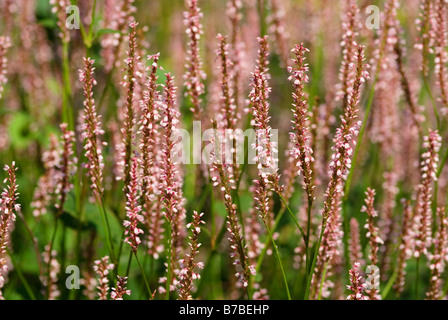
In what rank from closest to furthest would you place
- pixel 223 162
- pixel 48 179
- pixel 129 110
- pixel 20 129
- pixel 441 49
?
pixel 129 110, pixel 223 162, pixel 441 49, pixel 48 179, pixel 20 129

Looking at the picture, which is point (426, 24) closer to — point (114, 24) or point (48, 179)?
point (114, 24)

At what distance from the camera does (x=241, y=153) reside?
2209 mm

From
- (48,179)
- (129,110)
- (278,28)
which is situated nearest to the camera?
(129,110)

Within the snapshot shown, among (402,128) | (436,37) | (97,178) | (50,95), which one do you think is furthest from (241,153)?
(50,95)

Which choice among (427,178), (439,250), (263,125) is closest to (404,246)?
(439,250)

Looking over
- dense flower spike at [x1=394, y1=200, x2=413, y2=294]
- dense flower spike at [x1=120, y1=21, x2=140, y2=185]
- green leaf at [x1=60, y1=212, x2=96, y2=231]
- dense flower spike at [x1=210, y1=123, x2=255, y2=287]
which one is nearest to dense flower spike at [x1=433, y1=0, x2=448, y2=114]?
dense flower spike at [x1=394, y1=200, x2=413, y2=294]


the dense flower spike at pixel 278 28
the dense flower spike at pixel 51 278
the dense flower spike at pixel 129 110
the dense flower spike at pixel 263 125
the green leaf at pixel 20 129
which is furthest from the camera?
the green leaf at pixel 20 129

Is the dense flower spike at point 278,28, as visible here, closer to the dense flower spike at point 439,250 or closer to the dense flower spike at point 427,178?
the dense flower spike at point 427,178

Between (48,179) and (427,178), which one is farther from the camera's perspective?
(48,179)

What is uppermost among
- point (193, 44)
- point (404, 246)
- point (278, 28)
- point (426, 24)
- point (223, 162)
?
point (278, 28)

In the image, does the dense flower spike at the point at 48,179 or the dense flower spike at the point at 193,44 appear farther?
the dense flower spike at the point at 48,179

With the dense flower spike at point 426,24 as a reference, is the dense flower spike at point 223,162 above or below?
below

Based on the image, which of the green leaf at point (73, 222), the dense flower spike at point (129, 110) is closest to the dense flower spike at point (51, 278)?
the green leaf at point (73, 222)

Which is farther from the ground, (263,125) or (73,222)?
(263,125)
